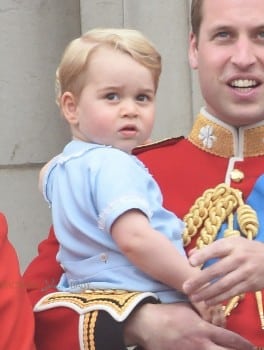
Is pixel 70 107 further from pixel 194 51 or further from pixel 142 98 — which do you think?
pixel 194 51

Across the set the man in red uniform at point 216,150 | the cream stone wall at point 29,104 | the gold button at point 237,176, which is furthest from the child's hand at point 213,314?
the cream stone wall at point 29,104

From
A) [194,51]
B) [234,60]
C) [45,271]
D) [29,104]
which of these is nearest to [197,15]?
[194,51]

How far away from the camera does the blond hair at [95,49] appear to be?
2.42 m

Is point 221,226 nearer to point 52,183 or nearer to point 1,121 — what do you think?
point 52,183

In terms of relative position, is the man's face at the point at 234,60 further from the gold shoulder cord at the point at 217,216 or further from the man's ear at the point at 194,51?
the gold shoulder cord at the point at 217,216

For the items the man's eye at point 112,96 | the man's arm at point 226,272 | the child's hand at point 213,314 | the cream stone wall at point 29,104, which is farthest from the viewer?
the cream stone wall at point 29,104

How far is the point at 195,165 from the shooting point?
105 inches

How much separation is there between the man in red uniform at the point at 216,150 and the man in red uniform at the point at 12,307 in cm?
14

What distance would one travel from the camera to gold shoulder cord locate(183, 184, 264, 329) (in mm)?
2455

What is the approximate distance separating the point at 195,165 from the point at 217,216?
0.18 metres

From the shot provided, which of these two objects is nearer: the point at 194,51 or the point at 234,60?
the point at 234,60

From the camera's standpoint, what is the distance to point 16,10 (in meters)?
4.47

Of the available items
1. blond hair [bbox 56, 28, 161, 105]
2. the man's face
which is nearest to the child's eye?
blond hair [bbox 56, 28, 161, 105]

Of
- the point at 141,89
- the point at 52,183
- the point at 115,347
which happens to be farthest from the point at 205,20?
the point at 115,347
